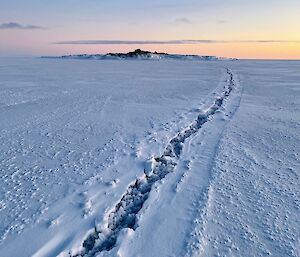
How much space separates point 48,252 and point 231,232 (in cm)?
144

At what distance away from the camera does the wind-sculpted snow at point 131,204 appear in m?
2.84

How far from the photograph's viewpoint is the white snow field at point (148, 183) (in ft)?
→ 9.27

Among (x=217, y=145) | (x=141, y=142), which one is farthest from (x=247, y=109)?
(x=141, y=142)

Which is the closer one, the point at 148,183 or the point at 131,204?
→ the point at 131,204

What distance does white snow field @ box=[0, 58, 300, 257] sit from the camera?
2.82m

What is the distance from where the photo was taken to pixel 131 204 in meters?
3.45

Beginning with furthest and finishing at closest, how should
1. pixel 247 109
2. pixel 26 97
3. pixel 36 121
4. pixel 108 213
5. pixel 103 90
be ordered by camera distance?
pixel 103 90
pixel 26 97
pixel 247 109
pixel 36 121
pixel 108 213

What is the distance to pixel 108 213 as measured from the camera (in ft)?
10.5

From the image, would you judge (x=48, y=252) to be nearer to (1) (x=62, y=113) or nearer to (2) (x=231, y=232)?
(2) (x=231, y=232)

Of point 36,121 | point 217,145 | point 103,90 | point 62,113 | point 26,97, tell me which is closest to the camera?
point 217,145

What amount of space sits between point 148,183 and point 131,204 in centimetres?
52

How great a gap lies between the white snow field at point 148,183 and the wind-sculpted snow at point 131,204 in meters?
0.01

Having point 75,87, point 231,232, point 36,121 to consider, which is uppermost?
point 231,232

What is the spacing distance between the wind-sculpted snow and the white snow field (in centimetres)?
1
